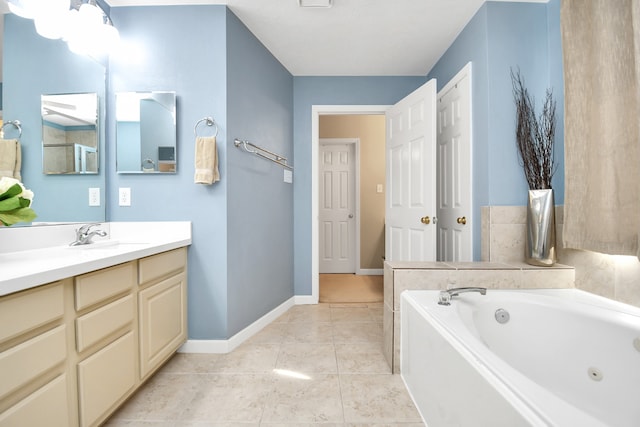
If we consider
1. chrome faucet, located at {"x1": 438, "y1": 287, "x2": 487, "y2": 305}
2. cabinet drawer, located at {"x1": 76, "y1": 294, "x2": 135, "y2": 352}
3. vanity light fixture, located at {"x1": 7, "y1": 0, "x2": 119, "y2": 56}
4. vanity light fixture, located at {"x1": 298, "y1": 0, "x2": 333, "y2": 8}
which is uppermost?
vanity light fixture, located at {"x1": 298, "y1": 0, "x2": 333, "y2": 8}

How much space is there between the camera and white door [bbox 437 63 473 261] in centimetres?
209

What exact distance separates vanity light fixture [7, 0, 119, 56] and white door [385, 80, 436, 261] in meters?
2.20

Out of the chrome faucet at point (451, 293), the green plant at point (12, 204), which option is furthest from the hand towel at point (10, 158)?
the chrome faucet at point (451, 293)

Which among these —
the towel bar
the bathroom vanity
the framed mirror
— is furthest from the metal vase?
the framed mirror

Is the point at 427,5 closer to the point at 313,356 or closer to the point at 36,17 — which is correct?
the point at 36,17

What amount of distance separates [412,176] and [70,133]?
2.40 metres

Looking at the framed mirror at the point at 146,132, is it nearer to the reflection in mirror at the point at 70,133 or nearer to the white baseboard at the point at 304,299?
the reflection in mirror at the point at 70,133

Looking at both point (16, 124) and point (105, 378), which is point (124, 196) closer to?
point (16, 124)

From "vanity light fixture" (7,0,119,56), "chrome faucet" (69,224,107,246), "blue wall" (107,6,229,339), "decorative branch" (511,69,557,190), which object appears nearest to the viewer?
"vanity light fixture" (7,0,119,56)

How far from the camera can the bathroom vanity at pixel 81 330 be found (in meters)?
0.84

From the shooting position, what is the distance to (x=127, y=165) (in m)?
1.91

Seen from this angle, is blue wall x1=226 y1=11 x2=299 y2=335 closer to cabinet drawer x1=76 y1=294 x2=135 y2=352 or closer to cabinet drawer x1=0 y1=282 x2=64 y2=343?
cabinet drawer x1=76 y1=294 x2=135 y2=352

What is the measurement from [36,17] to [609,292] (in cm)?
326

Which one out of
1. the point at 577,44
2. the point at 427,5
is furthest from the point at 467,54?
the point at 577,44
